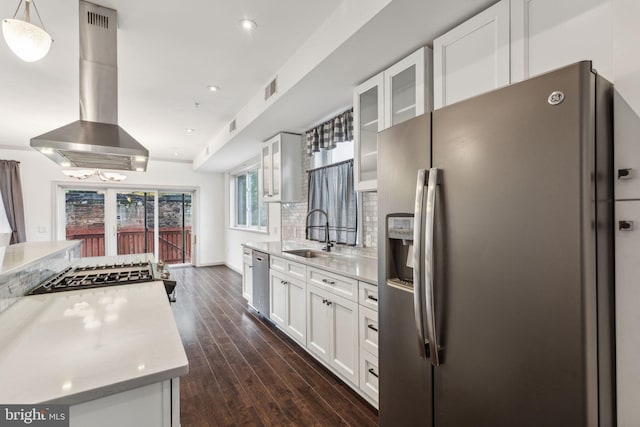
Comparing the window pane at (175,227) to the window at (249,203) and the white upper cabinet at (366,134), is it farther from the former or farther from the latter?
the white upper cabinet at (366,134)

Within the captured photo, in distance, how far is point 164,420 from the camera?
963mm

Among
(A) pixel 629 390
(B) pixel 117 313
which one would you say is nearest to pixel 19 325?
(B) pixel 117 313

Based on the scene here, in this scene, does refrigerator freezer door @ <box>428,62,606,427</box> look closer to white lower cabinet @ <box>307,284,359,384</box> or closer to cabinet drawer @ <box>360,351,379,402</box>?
cabinet drawer @ <box>360,351,379,402</box>

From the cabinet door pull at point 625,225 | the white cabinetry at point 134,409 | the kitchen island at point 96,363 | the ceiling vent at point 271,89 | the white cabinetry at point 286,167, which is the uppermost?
the ceiling vent at point 271,89

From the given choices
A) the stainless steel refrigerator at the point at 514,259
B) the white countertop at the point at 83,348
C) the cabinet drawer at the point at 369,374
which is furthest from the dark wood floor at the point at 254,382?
the white countertop at the point at 83,348

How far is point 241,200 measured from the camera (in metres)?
7.11

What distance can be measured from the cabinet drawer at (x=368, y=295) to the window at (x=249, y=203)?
3.56 meters

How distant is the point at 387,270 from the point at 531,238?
28.0 inches

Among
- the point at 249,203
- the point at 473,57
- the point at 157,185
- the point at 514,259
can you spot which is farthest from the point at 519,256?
the point at 157,185

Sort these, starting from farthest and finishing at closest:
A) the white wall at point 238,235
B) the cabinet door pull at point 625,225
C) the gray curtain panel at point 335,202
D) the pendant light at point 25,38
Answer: the white wall at point 238,235 → the gray curtain panel at point 335,202 → the pendant light at point 25,38 → the cabinet door pull at point 625,225

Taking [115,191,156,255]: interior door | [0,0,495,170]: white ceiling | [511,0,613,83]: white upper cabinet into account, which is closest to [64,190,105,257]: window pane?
[115,191,156,255]: interior door

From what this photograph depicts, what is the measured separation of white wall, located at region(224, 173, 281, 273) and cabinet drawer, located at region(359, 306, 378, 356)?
3050mm

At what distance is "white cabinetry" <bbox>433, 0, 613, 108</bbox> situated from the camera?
117cm

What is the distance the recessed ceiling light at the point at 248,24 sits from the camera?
83.0 inches
